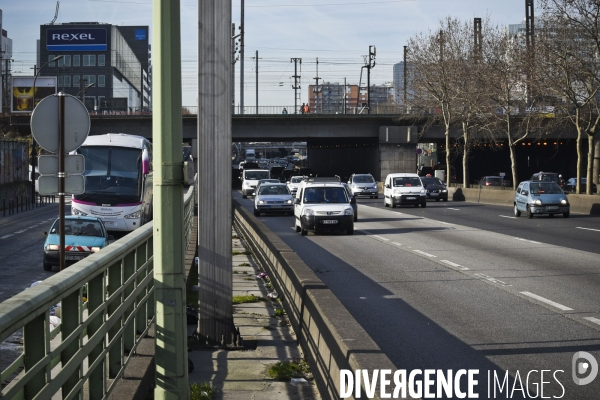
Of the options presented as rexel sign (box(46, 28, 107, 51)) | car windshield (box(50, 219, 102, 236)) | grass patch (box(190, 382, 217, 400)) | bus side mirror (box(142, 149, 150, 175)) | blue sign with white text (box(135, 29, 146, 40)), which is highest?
blue sign with white text (box(135, 29, 146, 40))

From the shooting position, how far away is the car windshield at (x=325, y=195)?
2992 cm

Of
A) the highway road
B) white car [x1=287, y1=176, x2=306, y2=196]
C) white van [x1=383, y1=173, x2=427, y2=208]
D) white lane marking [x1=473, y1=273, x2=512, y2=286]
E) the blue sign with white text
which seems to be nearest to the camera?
the highway road

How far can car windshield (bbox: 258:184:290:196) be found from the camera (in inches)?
1705

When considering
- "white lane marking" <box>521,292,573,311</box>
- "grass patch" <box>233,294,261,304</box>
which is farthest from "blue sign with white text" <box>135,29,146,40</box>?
"white lane marking" <box>521,292,573,311</box>

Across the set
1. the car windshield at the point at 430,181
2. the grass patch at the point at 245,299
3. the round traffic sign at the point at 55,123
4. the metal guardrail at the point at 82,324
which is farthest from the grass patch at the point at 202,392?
the car windshield at the point at 430,181

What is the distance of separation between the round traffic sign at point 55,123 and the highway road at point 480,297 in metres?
4.10

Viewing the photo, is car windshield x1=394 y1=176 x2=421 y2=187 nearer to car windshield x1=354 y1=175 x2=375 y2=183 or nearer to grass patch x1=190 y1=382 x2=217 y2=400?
car windshield x1=354 y1=175 x2=375 y2=183

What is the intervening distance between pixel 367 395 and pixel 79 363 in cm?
168

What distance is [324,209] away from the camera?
28.7 metres

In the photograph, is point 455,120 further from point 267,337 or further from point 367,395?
point 367,395

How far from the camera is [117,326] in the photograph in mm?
6285

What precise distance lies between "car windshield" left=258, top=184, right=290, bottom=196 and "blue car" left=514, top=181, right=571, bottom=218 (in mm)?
11688

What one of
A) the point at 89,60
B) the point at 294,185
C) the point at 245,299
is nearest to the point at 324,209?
the point at 245,299

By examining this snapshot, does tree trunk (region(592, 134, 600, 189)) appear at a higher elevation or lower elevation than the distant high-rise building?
lower
